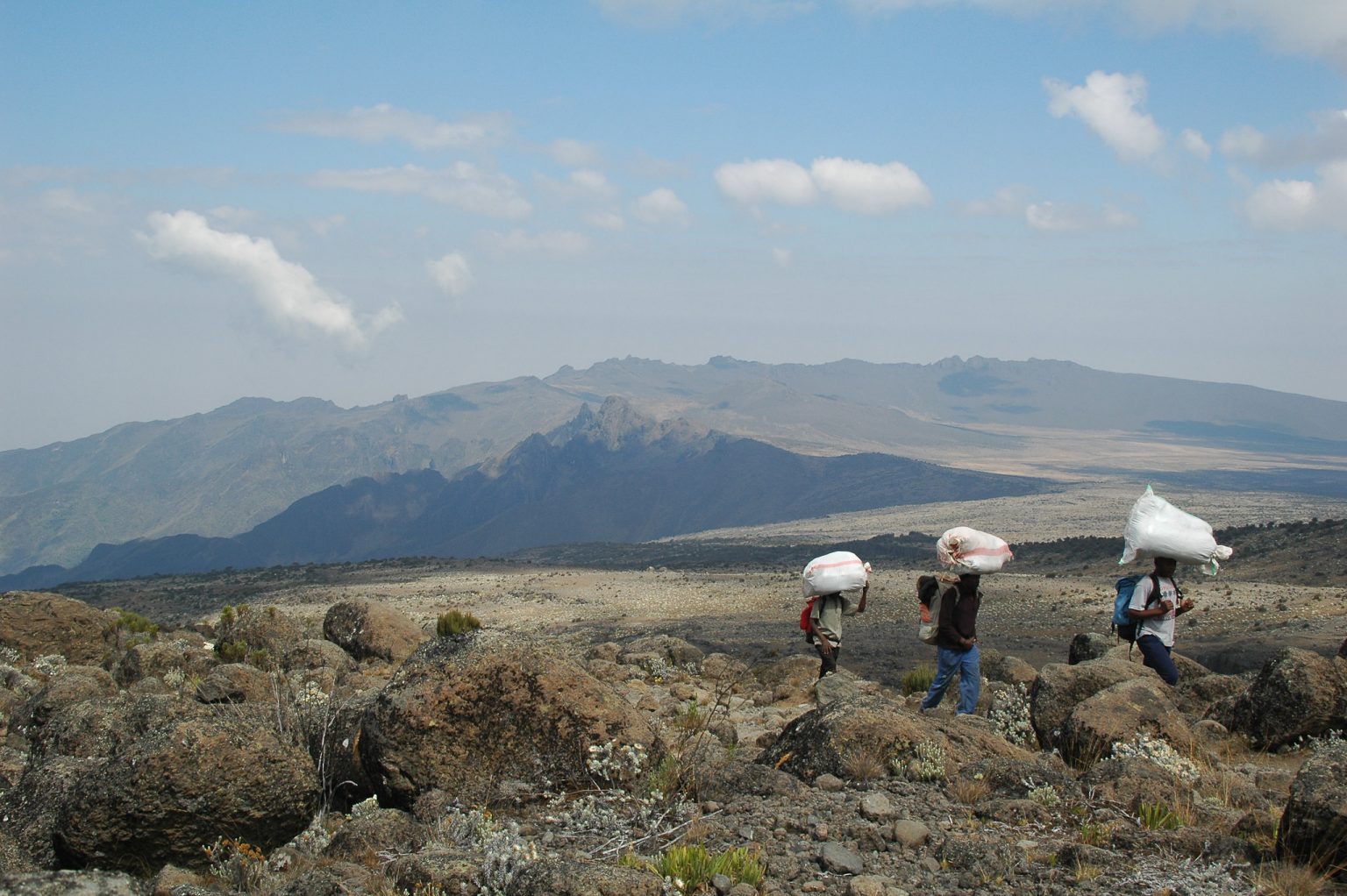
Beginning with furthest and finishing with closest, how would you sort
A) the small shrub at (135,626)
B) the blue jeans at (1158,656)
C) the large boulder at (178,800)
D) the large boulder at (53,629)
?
1. the small shrub at (135,626)
2. the large boulder at (53,629)
3. the blue jeans at (1158,656)
4. the large boulder at (178,800)

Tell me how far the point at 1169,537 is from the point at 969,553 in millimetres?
1780

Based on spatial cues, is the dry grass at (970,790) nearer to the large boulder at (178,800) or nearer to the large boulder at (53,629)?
the large boulder at (178,800)

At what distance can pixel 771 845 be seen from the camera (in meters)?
5.09

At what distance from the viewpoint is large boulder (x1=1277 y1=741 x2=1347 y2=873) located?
4.38 metres

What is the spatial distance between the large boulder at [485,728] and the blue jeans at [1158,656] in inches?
195

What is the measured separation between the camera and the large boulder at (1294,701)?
7.85 meters

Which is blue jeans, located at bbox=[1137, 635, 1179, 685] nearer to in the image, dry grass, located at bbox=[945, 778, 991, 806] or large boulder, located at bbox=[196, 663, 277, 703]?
dry grass, located at bbox=[945, 778, 991, 806]

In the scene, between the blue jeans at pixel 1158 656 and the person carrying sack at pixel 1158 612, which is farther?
the blue jeans at pixel 1158 656

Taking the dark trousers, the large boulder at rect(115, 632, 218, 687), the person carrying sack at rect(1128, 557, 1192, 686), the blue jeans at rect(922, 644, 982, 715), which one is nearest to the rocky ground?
the blue jeans at rect(922, 644, 982, 715)

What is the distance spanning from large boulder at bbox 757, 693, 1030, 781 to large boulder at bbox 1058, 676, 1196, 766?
0.42 metres

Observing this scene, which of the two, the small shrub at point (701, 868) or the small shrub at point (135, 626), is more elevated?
the small shrub at point (701, 868)

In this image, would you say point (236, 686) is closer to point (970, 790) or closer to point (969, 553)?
point (969, 553)

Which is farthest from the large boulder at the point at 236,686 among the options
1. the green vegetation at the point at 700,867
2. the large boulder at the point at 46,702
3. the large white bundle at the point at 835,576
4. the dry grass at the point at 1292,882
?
the dry grass at the point at 1292,882

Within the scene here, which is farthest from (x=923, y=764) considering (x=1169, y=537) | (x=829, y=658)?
(x=829, y=658)
